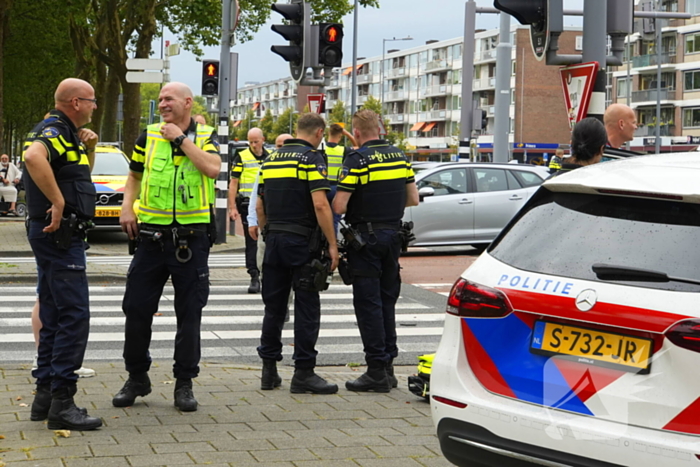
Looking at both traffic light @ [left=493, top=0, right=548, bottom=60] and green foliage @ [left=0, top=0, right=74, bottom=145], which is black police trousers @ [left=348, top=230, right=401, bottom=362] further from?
green foliage @ [left=0, top=0, right=74, bottom=145]

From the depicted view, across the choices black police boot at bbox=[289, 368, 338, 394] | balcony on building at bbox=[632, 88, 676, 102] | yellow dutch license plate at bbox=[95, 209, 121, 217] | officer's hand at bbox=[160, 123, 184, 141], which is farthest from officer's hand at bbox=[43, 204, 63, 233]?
balcony on building at bbox=[632, 88, 676, 102]

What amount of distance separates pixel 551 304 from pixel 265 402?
10.2ft

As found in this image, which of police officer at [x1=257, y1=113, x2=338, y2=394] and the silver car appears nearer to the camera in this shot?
police officer at [x1=257, y1=113, x2=338, y2=394]

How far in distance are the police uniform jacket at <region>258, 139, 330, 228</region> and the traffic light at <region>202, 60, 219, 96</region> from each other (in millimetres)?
12504

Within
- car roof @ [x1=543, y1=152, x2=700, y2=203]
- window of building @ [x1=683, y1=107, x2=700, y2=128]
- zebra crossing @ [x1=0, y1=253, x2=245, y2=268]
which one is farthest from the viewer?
window of building @ [x1=683, y1=107, x2=700, y2=128]

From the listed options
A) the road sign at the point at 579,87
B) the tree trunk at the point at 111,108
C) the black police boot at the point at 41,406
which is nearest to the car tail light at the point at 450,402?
the black police boot at the point at 41,406

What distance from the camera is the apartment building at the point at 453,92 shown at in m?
103

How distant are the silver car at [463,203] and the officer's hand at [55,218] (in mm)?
12510

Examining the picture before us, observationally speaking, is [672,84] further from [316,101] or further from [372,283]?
[372,283]

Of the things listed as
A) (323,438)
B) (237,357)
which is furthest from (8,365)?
(323,438)

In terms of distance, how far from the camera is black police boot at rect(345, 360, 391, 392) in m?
7.08

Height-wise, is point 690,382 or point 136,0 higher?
point 136,0

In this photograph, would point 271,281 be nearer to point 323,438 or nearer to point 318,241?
point 318,241

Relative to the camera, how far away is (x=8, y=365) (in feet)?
25.4
